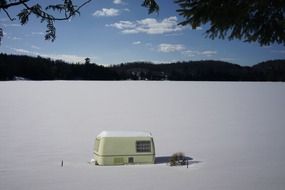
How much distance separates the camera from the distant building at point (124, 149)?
51.6 feet

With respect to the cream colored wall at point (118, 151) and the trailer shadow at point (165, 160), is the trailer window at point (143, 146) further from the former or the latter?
the trailer shadow at point (165, 160)

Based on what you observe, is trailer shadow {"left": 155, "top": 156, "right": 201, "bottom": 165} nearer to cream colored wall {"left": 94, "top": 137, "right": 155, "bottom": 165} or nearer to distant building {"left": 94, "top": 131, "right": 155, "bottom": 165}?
distant building {"left": 94, "top": 131, "right": 155, "bottom": 165}

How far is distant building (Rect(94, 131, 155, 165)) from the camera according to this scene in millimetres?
15727

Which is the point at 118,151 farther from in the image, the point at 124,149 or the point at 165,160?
the point at 165,160

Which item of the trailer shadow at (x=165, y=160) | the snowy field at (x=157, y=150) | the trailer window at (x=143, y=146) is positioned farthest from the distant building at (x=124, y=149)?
the trailer shadow at (x=165, y=160)

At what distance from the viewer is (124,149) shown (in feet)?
52.1

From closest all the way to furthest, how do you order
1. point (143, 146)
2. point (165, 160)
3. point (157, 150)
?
1. point (143, 146)
2. point (165, 160)
3. point (157, 150)

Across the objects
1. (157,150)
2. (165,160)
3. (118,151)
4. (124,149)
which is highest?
(124,149)

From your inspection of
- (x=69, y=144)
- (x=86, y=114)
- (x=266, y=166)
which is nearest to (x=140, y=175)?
(x=266, y=166)

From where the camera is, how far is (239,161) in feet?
58.2

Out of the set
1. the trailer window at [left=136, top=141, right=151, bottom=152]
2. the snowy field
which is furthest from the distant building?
the snowy field

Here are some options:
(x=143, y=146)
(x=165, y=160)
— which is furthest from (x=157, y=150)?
(x=143, y=146)

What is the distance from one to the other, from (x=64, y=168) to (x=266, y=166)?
8.66 m

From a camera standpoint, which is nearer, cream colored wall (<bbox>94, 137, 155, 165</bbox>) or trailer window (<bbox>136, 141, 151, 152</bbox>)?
cream colored wall (<bbox>94, 137, 155, 165</bbox>)
